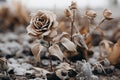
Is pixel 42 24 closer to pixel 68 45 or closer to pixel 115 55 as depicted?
pixel 68 45

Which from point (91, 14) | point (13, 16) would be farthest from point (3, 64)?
point (13, 16)

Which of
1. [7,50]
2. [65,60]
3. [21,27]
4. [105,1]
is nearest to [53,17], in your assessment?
[65,60]

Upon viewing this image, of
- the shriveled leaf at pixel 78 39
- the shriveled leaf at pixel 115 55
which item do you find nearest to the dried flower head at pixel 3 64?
the shriveled leaf at pixel 78 39

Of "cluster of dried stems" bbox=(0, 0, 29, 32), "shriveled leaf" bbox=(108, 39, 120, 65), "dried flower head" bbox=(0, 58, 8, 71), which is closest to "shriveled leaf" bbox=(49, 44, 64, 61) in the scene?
"dried flower head" bbox=(0, 58, 8, 71)

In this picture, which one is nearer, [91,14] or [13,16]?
[91,14]

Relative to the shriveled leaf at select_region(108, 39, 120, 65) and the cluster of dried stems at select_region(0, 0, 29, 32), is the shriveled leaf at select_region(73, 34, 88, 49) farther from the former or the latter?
the cluster of dried stems at select_region(0, 0, 29, 32)

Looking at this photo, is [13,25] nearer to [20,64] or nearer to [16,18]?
[16,18]

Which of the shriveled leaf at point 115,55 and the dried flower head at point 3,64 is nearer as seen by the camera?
the dried flower head at point 3,64

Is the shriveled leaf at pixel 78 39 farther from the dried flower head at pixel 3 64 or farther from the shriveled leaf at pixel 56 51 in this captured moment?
the dried flower head at pixel 3 64
